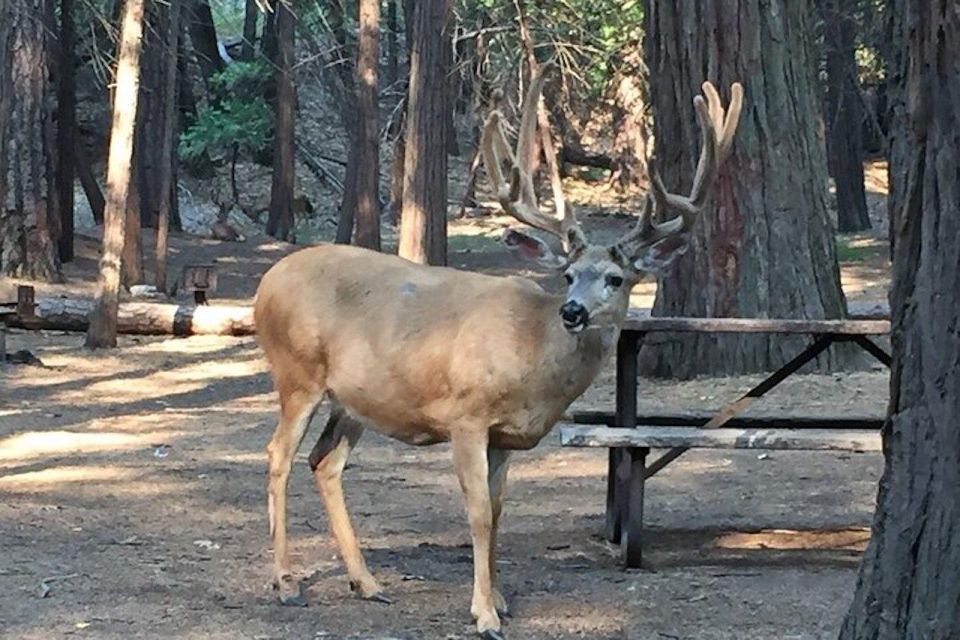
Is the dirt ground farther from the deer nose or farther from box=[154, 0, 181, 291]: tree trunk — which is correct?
box=[154, 0, 181, 291]: tree trunk

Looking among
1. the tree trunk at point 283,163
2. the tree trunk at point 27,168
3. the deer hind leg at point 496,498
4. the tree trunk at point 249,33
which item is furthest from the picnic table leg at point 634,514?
the tree trunk at point 249,33

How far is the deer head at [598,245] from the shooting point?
7039 mm

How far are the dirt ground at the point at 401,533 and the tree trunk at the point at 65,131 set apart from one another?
11618 mm

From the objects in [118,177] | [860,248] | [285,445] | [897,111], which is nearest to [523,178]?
[285,445]

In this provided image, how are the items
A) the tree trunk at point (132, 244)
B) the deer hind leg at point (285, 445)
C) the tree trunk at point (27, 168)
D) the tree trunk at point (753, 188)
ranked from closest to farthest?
1. the deer hind leg at point (285, 445)
2. the tree trunk at point (753, 188)
3. the tree trunk at point (27, 168)
4. the tree trunk at point (132, 244)

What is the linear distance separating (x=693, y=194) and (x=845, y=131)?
25.8 metres

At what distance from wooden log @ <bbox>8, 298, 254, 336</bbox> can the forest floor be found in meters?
4.17

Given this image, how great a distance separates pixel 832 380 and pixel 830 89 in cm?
2167

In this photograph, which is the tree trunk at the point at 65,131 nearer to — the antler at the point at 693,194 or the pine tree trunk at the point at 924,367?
the antler at the point at 693,194

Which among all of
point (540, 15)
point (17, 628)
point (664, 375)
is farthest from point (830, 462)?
point (540, 15)

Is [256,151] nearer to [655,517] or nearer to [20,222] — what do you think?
[20,222]

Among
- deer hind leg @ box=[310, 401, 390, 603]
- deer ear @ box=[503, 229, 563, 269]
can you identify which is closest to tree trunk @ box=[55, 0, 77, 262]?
deer hind leg @ box=[310, 401, 390, 603]

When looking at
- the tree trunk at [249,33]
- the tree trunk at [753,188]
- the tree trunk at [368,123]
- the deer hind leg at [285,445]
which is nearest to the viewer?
the deer hind leg at [285,445]

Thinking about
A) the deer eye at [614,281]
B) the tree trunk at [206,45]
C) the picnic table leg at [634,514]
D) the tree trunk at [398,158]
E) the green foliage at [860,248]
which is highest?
the tree trunk at [206,45]
